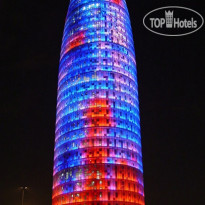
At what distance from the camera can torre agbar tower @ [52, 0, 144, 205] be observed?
136875 mm

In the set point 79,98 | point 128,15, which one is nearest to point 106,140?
point 79,98

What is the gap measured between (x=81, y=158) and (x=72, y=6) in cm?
7687

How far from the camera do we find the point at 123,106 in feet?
490

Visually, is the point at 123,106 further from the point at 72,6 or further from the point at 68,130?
the point at 72,6

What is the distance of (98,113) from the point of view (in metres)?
145

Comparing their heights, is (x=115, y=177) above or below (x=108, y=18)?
below

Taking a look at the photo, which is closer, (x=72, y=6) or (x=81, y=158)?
(x=81, y=158)

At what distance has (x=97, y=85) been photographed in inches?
5930

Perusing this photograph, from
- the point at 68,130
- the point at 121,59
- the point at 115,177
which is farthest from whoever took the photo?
the point at 121,59

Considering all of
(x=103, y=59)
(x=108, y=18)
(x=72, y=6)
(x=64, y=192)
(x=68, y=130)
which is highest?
(x=72, y=6)

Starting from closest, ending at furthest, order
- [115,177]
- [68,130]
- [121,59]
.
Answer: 1. [115,177]
2. [68,130]
3. [121,59]

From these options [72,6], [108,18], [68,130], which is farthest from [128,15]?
[68,130]

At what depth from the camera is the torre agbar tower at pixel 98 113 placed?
449 ft

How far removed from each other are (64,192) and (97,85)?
146ft
